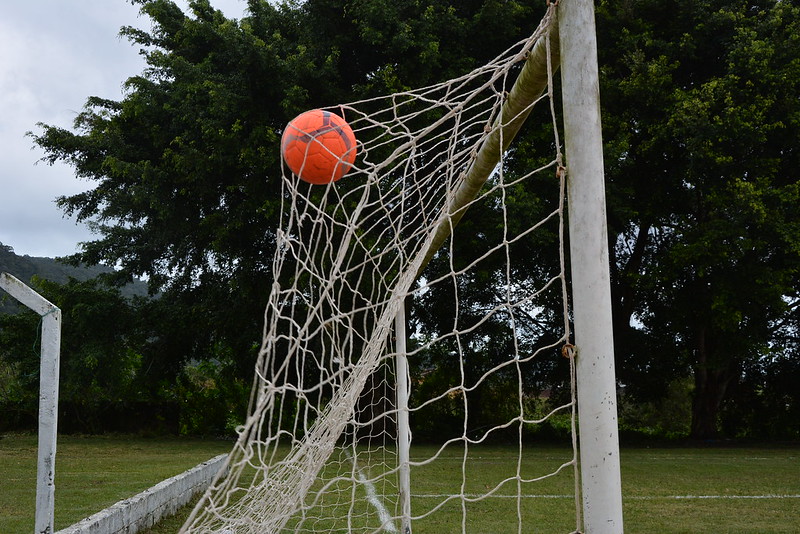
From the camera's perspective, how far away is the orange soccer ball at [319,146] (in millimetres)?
4004

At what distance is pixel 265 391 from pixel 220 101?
42.0 ft

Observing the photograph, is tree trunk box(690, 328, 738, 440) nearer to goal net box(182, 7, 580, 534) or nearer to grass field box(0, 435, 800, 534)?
grass field box(0, 435, 800, 534)

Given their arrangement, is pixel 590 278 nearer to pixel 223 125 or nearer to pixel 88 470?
pixel 88 470

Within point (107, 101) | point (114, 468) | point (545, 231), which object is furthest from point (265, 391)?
point (107, 101)

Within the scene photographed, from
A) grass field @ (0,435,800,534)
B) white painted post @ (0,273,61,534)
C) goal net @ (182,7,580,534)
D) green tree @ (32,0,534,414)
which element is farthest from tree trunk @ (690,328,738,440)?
white painted post @ (0,273,61,534)

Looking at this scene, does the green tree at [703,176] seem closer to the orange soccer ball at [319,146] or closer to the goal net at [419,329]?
the goal net at [419,329]

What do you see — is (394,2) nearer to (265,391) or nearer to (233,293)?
(233,293)

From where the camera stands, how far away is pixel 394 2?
1488 cm

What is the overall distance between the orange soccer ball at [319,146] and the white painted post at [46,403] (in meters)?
1.76

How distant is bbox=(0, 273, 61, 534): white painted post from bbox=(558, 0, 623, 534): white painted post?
3.20 meters

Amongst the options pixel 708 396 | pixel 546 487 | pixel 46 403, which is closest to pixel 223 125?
pixel 546 487

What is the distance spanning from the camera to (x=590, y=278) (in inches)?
89.2

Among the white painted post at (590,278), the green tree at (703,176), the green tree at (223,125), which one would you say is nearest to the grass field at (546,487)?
the green tree at (703,176)

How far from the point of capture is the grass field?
613 centimetres
